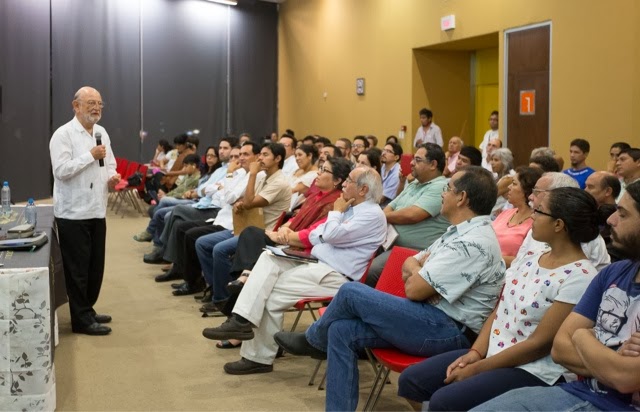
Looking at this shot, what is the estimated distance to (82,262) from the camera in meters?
5.01

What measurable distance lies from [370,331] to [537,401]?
100 centimetres

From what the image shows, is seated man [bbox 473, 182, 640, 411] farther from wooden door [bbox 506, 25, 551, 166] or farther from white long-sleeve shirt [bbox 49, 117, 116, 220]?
wooden door [bbox 506, 25, 551, 166]

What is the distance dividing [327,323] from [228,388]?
3.13 feet

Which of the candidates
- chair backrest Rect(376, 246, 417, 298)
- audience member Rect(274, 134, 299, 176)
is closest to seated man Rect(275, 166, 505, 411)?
chair backrest Rect(376, 246, 417, 298)

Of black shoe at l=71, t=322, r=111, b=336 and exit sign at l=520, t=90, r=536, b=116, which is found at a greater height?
exit sign at l=520, t=90, r=536, b=116

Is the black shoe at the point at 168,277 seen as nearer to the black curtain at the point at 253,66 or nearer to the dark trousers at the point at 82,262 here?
the dark trousers at the point at 82,262

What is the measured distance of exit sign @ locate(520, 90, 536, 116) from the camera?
348 inches

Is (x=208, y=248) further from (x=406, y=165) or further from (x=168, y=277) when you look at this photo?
(x=406, y=165)

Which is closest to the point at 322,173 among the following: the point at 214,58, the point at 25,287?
the point at 25,287

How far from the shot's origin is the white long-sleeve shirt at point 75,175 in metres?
4.87

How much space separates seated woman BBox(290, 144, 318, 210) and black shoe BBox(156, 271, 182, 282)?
Answer: 126 cm

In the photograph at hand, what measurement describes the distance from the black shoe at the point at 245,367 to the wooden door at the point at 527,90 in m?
5.46

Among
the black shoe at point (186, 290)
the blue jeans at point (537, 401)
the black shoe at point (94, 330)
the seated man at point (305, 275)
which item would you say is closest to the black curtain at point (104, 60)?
the black shoe at point (186, 290)

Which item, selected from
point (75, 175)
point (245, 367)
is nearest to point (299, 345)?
point (245, 367)
